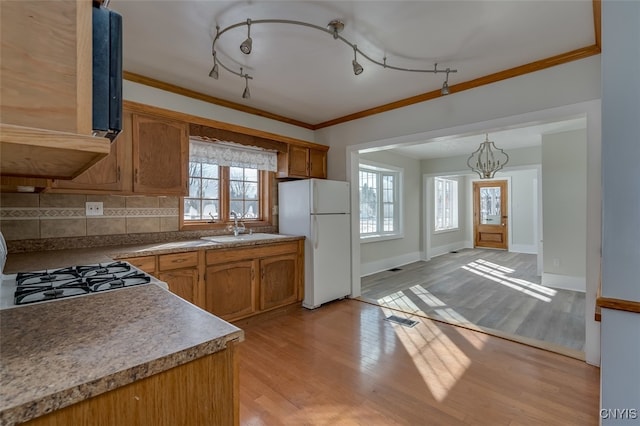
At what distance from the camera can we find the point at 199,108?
127 inches

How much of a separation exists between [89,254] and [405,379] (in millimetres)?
2486

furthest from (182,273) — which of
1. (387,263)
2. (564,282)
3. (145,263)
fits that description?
(564,282)

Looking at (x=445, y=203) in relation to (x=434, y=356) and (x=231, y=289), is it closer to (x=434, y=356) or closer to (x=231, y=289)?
(x=434, y=356)

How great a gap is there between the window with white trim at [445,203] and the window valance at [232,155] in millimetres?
5333

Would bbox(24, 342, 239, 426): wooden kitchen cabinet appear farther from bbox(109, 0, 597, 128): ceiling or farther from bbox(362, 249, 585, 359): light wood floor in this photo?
bbox(362, 249, 585, 359): light wood floor

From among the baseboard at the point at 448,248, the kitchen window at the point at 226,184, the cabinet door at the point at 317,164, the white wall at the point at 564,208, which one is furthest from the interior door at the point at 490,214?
the kitchen window at the point at 226,184

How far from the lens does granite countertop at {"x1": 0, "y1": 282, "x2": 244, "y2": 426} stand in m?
0.57

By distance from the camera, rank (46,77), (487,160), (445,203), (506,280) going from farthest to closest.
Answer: (445,203) → (506,280) → (487,160) → (46,77)

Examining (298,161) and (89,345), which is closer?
(89,345)

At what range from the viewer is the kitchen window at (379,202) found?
18.9 ft

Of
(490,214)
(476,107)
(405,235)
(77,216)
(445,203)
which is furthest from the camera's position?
(490,214)

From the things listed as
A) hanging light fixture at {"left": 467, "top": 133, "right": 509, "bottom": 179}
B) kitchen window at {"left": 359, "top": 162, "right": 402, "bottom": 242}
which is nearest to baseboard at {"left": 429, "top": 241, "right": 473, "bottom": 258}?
kitchen window at {"left": 359, "top": 162, "right": 402, "bottom": 242}

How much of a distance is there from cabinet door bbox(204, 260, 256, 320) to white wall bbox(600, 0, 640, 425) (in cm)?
272

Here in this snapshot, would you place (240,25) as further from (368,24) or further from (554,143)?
(554,143)
